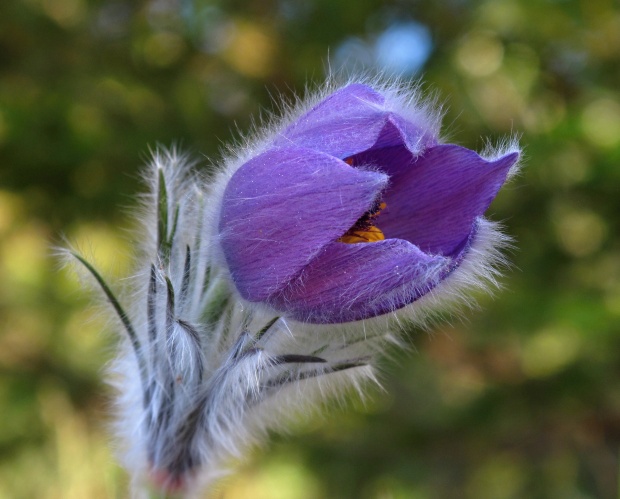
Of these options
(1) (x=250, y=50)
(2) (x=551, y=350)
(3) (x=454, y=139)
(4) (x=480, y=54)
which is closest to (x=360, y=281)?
(3) (x=454, y=139)

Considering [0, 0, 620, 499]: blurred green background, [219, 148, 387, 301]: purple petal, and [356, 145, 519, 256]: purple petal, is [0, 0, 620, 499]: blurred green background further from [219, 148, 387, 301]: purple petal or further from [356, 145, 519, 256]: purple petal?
[219, 148, 387, 301]: purple petal

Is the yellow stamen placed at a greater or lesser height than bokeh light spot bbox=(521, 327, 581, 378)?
greater

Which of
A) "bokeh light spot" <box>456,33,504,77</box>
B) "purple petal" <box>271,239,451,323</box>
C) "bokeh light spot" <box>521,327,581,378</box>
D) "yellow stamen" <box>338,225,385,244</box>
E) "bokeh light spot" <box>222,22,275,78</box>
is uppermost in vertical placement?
"bokeh light spot" <box>222,22,275,78</box>

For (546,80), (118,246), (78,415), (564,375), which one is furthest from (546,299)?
(78,415)

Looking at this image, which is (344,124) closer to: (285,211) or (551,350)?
(285,211)

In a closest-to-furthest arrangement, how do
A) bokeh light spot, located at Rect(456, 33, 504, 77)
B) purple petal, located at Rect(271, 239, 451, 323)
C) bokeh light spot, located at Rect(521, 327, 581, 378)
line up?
purple petal, located at Rect(271, 239, 451, 323)
bokeh light spot, located at Rect(521, 327, 581, 378)
bokeh light spot, located at Rect(456, 33, 504, 77)

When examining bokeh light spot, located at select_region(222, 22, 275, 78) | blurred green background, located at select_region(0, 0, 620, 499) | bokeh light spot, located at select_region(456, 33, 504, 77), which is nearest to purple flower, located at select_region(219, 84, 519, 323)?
blurred green background, located at select_region(0, 0, 620, 499)

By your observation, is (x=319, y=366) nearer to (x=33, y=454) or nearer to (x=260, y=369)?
(x=260, y=369)
